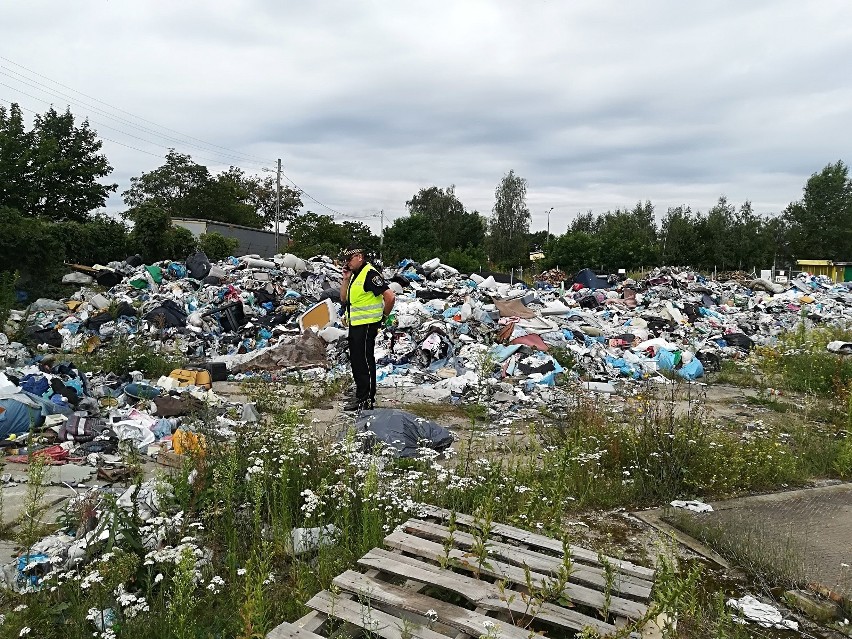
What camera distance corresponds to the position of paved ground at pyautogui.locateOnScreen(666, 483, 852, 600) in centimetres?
285

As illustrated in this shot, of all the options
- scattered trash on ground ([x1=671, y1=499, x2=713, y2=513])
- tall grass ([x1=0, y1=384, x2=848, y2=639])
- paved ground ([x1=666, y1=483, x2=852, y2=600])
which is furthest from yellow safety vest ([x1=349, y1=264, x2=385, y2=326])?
paved ground ([x1=666, y1=483, x2=852, y2=600])

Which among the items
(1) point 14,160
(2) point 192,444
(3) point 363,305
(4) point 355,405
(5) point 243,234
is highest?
(1) point 14,160

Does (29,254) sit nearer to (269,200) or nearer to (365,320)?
(365,320)

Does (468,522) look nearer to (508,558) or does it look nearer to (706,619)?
(508,558)

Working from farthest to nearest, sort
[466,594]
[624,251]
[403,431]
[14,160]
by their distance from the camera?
1. [624,251]
2. [14,160]
3. [403,431]
4. [466,594]

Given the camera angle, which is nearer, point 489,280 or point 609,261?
point 489,280

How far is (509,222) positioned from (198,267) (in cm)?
3769

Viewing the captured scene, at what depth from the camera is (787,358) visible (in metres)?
8.28

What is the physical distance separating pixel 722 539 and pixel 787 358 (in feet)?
20.4

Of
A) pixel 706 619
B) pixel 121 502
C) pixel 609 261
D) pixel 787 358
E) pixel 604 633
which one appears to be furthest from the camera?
pixel 609 261

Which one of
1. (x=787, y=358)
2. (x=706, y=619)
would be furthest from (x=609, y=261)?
(x=706, y=619)

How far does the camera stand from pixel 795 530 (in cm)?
330

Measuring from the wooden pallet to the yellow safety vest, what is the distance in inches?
128

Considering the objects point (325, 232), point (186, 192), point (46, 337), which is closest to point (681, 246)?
point (325, 232)
